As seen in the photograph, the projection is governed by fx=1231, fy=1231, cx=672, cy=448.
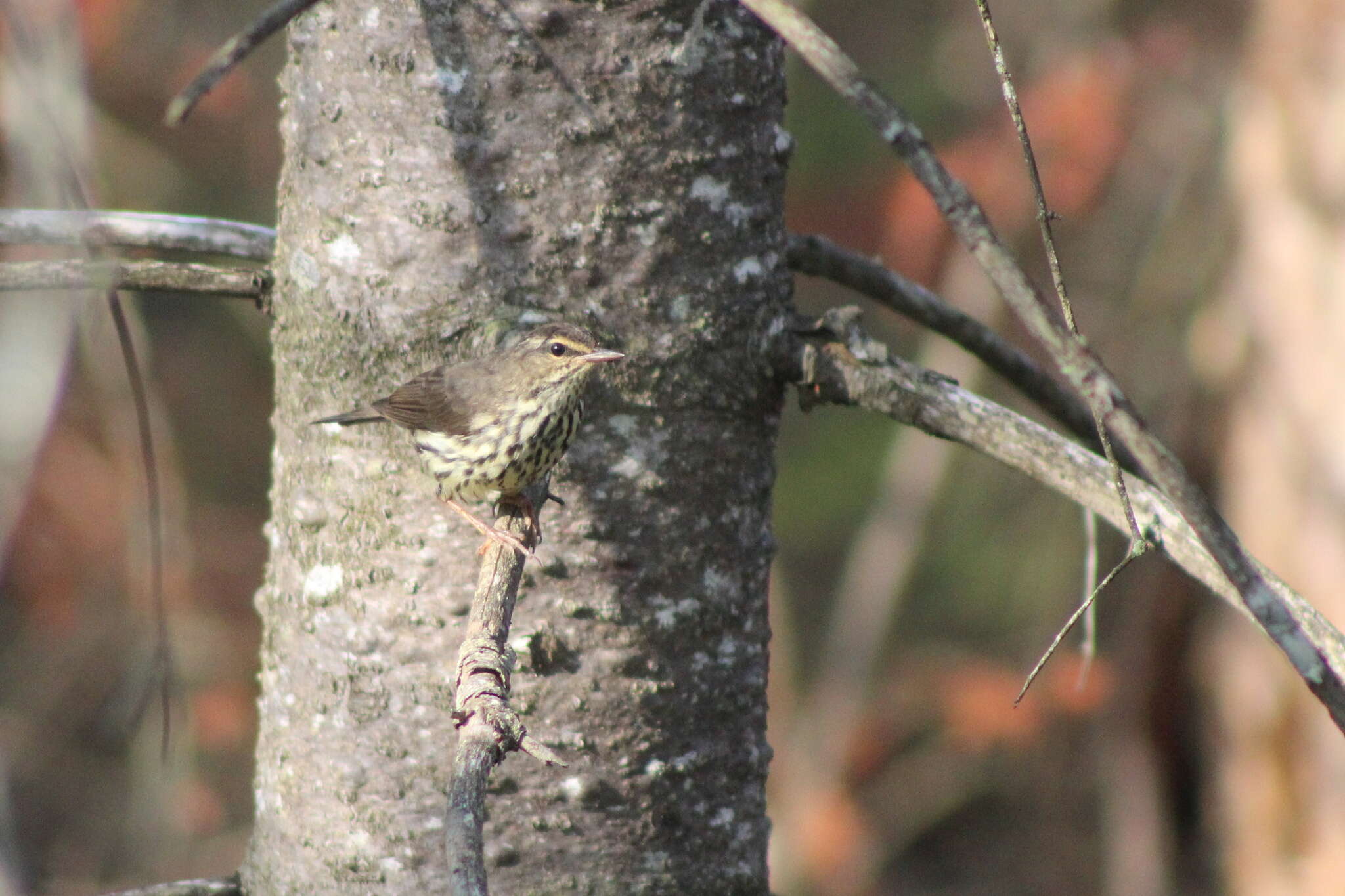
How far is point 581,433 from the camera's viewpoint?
7.14 ft

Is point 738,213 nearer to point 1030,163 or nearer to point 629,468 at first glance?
point 629,468

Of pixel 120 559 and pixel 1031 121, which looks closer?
pixel 1031 121

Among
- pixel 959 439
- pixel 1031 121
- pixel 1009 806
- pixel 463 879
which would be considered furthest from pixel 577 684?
pixel 1009 806

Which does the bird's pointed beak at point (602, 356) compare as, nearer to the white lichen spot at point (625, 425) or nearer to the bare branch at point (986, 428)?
the white lichen spot at point (625, 425)

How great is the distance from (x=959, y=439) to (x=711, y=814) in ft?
2.62

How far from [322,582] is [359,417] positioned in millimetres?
296

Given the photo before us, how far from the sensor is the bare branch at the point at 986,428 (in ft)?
5.64

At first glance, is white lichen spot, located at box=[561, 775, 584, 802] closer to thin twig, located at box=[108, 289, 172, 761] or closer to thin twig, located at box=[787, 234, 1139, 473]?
thin twig, located at box=[108, 289, 172, 761]

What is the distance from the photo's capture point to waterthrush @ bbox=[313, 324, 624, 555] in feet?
7.02

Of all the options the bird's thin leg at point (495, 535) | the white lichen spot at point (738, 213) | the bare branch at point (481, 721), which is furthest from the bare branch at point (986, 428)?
the bare branch at point (481, 721)

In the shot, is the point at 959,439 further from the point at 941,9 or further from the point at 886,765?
the point at 941,9

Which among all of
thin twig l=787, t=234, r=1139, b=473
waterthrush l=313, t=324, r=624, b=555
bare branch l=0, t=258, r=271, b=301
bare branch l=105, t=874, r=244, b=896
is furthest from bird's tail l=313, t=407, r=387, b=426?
thin twig l=787, t=234, r=1139, b=473

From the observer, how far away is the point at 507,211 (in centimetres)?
207

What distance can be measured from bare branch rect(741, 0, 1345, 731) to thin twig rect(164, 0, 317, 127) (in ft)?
2.48
